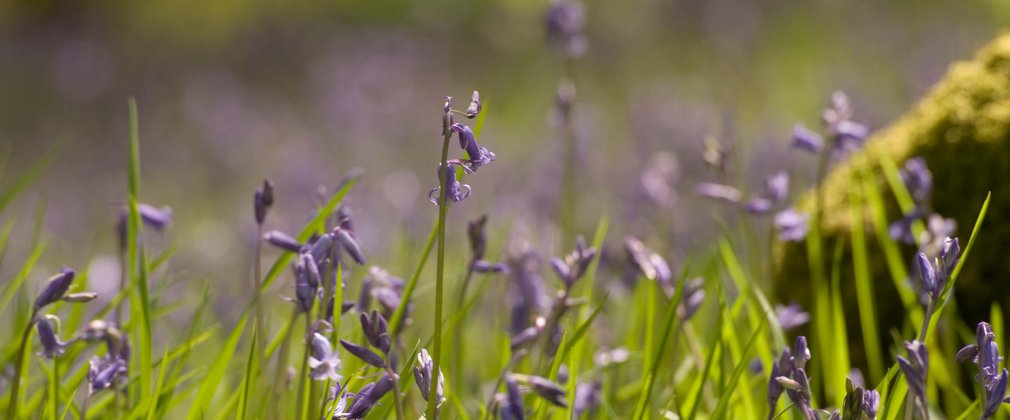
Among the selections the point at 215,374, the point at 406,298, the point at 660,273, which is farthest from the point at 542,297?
the point at 215,374

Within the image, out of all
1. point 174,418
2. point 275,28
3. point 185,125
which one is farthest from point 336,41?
point 174,418

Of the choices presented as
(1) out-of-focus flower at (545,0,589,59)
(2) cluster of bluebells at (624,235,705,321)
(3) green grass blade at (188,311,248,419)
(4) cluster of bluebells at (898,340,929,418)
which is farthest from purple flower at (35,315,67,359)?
(1) out-of-focus flower at (545,0,589,59)

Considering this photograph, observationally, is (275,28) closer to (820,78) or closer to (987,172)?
(820,78)

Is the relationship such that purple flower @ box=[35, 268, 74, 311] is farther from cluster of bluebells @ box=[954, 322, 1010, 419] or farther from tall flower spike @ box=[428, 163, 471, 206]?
cluster of bluebells @ box=[954, 322, 1010, 419]

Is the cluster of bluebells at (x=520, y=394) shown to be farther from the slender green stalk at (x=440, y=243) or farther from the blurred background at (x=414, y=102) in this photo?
the blurred background at (x=414, y=102)

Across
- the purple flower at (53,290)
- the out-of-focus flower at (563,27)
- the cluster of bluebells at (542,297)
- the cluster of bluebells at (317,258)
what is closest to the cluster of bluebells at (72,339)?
the purple flower at (53,290)
